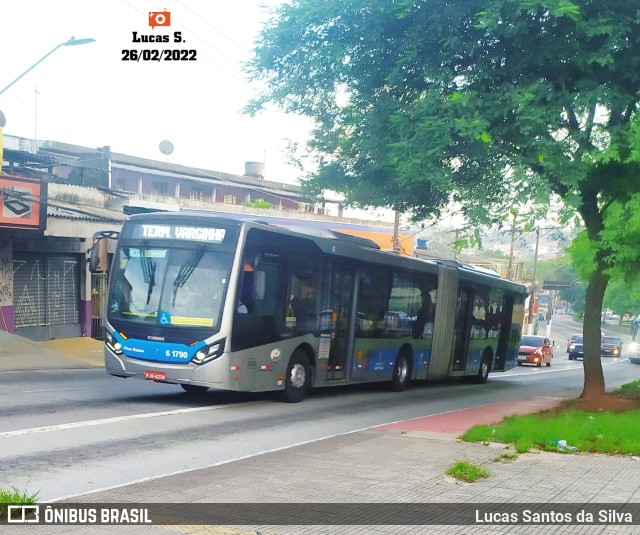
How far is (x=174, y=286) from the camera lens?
43.6 ft

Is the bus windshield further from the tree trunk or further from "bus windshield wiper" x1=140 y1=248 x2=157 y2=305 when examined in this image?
the tree trunk

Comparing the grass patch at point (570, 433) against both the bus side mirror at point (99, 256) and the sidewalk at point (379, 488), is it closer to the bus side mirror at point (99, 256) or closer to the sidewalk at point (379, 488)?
the sidewalk at point (379, 488)

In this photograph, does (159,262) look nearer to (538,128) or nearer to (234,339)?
(234,339)

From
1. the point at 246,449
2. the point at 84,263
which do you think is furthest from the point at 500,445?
the point at 84,263

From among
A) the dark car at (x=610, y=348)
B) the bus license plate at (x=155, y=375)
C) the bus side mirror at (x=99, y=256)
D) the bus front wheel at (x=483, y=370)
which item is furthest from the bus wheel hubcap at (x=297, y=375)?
the dark car at (x=610, y=348)

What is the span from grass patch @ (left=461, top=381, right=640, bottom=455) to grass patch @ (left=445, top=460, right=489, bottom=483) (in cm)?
176

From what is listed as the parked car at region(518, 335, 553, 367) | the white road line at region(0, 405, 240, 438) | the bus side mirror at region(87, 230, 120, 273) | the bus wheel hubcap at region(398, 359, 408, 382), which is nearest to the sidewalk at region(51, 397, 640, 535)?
the white road line at region(0, 405, 240, 438)

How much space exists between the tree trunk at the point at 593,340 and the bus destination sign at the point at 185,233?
7.93 meters

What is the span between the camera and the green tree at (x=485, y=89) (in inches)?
492

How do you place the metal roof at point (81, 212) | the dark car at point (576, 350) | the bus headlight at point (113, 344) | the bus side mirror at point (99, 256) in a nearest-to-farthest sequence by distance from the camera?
the bus headlight at point (113, 344) → the bus side mirror at point (99, 256) → the metal roof at point (81, 212) → the dark car at point (576, 350)

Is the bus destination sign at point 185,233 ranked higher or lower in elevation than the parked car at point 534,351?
higher

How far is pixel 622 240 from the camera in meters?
13.7

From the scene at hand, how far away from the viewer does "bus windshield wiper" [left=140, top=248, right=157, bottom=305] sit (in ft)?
44.2

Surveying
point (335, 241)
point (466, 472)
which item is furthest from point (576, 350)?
point (466, 472)
